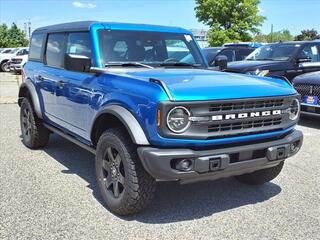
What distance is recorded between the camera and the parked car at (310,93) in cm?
841

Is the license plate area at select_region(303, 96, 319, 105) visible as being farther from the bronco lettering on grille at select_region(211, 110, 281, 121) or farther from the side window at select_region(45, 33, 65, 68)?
the side window at select_region(45, 33, 65, 68)

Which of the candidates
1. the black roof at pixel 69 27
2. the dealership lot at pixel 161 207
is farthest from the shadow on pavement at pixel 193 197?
the black roof at pixel 69 27

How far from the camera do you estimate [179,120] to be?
3.50 meters

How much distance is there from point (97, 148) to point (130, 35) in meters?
1.44

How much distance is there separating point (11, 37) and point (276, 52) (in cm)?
5591

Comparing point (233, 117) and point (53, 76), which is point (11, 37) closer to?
point (53, 76)

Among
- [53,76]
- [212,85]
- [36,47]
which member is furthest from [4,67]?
[212,85]

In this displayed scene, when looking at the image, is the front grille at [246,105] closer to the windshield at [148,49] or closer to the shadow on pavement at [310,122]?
the windshield at [148,49]

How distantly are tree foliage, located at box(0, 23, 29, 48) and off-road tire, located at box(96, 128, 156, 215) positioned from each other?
5752 cm

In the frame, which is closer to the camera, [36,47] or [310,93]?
[36,47]

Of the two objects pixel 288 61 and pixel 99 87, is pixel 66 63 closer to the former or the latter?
pixel 99 87

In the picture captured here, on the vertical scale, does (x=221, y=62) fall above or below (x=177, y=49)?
below

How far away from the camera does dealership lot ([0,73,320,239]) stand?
3680mm

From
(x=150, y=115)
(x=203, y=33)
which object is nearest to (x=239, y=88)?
(x=150, y=115)
